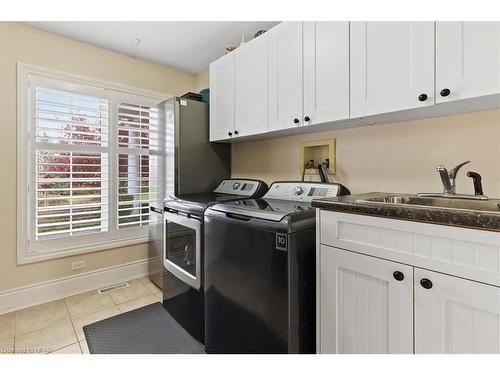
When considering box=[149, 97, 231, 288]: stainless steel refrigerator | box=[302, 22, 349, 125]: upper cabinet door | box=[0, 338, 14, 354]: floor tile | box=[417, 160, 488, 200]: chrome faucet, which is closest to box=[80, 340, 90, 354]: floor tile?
box=[0, 338, 14, 354]: floor tile

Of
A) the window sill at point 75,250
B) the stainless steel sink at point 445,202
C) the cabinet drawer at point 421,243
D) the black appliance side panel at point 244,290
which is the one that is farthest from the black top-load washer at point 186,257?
the stainless steel sink at point 445,202

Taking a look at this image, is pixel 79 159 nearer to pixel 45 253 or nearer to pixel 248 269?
pixel 45 253

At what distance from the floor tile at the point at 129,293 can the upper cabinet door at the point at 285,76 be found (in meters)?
1.93

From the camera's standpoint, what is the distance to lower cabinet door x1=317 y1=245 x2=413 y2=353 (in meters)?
0.99

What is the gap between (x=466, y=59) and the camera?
3.48ft

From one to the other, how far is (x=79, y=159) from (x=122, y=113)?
2.02ft

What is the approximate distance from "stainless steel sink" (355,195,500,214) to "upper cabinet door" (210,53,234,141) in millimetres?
1308

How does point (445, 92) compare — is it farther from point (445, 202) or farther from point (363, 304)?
point (363, 304)

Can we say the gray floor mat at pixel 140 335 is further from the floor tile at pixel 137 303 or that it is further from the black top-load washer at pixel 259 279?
the black top-load washer at pixel 259 279

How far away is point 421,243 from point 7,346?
2.44 m

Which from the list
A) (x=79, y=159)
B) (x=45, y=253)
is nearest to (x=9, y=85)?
(x=79, y=159)

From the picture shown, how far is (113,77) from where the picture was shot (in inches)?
103

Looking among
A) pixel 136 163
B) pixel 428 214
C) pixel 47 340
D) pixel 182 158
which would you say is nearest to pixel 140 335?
pixel 47 340

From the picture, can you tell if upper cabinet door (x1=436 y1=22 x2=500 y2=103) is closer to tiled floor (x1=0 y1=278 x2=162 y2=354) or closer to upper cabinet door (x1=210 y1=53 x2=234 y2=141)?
upper cabinet door (x1=210 y1=53 x2=234 y2=141)
